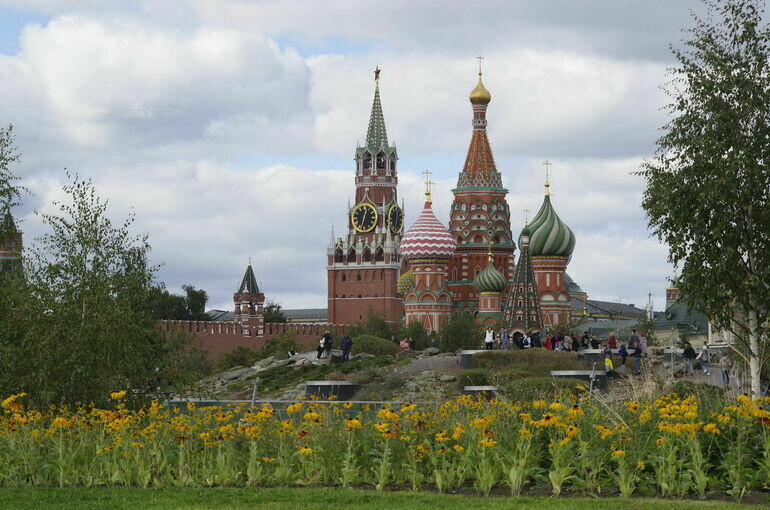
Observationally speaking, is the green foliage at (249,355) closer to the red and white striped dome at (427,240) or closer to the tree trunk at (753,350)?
the red and white striped dome at (427,240)

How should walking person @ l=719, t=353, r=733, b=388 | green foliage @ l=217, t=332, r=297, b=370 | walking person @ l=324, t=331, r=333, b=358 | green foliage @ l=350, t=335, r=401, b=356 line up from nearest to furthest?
walking person @ l=719, t=353, r=733, b=388
walking person @ l=324, t=331, r=333, b=358
green foliage @ l=350, t=335, r=401, b=356
green foliage @ l=217, t=332, r=297, b=370

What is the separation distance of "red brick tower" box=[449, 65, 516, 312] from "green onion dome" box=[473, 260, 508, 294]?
6.34m

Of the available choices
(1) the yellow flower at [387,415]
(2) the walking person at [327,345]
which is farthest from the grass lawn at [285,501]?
(2) the walking person at [327,345]

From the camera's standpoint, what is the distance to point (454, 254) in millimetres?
96438

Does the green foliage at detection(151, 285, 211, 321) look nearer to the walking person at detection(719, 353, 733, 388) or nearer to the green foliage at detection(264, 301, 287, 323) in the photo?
the green foliage at detection(264, 301, 287, 323)

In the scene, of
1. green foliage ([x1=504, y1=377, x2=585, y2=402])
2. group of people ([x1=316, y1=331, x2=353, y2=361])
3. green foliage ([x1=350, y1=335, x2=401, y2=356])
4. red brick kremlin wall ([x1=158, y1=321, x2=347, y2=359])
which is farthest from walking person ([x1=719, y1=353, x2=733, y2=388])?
red brick kremlin wall ([x1=158, y1=321, x2=347, y2=359])

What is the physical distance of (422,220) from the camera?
8762 centimetres

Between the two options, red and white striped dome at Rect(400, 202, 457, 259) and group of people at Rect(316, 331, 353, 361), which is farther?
red and white striped dome at Rect(400, 202, 457, 259)

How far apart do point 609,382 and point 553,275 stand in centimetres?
4854

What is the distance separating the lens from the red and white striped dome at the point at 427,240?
86250mm

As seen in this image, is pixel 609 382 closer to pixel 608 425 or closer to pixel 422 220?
pixel 608 425

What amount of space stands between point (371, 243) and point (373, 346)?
6337 cm

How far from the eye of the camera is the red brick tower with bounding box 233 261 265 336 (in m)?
99.1

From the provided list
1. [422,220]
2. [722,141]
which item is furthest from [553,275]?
[722,141]
